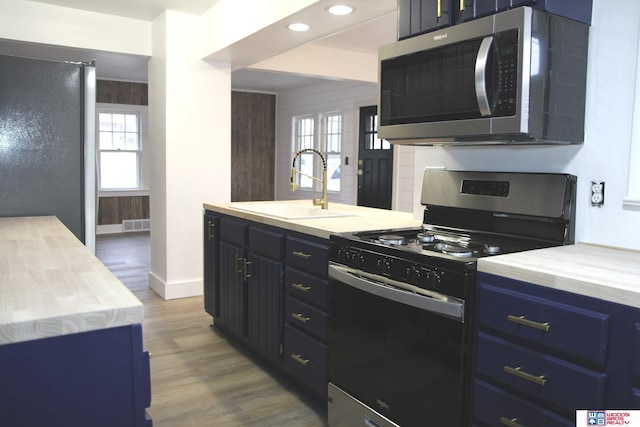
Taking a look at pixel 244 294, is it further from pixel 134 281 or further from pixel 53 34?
pixel 53 34

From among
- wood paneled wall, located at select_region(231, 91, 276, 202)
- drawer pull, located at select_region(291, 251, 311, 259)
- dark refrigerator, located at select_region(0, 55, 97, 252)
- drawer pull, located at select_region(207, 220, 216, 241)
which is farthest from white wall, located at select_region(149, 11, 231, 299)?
wood paneled wall, located at select_region(231, 91, 276, 202)

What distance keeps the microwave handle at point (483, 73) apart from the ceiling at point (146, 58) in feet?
3.68

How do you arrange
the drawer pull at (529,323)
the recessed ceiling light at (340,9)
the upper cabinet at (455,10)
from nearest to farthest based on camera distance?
the drawer pull at (529,323)
the upper cabinet at (455,10)
the recessed ceiling light at (340,9)

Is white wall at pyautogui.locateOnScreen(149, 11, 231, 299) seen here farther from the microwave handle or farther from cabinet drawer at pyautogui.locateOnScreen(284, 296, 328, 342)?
the microwave handle

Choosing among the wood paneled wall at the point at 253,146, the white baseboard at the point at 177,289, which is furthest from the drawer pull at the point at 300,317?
the wood paneled wall at the point at 253,146

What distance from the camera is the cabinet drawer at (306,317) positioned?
232cm

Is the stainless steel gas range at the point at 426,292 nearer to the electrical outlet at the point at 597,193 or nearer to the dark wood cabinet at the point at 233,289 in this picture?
the electrical outlet at the point at 597,193

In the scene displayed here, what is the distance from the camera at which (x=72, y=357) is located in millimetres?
1059

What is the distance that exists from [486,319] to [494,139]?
69cm

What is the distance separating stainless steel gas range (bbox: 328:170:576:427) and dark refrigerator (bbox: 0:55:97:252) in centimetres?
154

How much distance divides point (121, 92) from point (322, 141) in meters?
3.26

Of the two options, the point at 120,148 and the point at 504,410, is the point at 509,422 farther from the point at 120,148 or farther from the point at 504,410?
the point at 120,148

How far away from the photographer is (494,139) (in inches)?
74.0

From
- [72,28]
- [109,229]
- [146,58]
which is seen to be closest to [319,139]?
[109,229]
